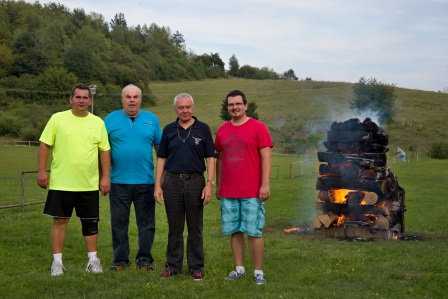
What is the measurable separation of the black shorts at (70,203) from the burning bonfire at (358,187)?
5.07m

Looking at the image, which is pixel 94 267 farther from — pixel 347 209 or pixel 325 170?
pixel 325 170

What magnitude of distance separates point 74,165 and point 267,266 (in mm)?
2743

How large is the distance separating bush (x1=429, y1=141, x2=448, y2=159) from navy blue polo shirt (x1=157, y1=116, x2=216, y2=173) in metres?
40.6

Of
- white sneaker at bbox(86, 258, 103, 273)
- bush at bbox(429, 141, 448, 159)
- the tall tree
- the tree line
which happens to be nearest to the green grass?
white sneaker at bbox(86, 258, 103, 273)

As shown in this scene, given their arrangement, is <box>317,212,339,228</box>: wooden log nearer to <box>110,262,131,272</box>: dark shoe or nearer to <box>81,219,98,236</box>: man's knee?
<box>110,262,131,272</box>: dark shoe

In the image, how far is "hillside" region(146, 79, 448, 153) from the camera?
54062 mm

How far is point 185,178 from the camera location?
6.52 m

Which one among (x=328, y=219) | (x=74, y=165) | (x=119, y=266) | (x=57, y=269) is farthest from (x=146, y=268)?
(x=328, y=219)

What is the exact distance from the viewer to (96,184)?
6672 mm

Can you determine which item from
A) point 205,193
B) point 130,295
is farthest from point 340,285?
point 130,295

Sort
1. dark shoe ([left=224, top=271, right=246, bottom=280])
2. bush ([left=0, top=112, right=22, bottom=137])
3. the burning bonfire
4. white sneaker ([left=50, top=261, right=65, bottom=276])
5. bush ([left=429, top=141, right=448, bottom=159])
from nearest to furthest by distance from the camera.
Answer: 1. dark shoe ([left=224, top=271, right=246, bottom=280])
2. white sneaker ([left=50, top=261, right=65, bottom=276])
3. the burning bonfire
4. bush ([left=429, top=141, right=448, bottom=159])
5. bush ([left=0, top=112, right=22, bottom=137])

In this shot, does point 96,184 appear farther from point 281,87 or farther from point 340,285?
point 281,87

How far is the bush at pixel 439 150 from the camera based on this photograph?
1719 inches

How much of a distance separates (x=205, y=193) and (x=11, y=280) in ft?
7.59
